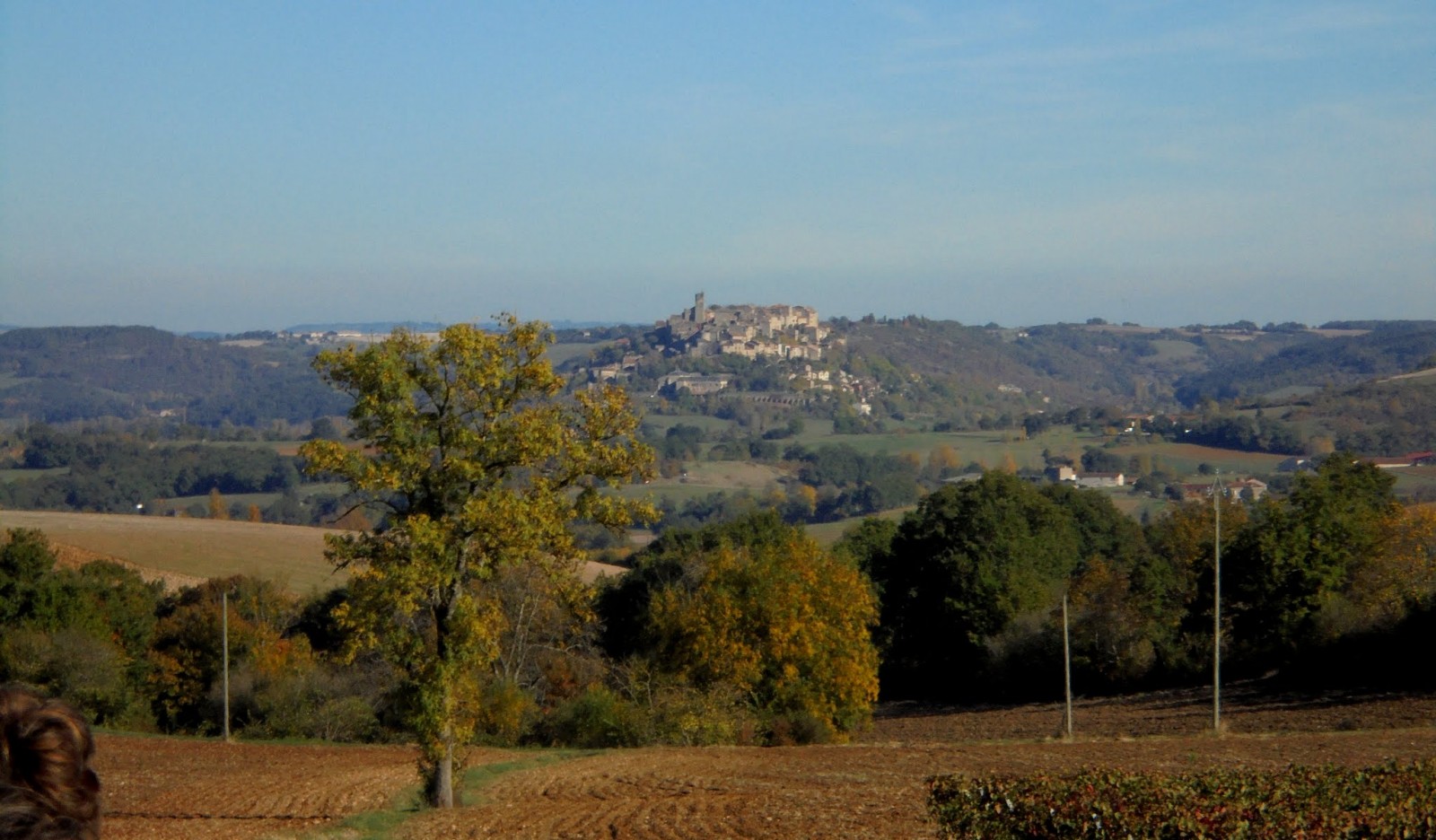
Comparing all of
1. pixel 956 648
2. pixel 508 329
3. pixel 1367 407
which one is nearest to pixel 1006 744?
pixel 508 329

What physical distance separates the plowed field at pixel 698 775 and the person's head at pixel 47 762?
13.8m

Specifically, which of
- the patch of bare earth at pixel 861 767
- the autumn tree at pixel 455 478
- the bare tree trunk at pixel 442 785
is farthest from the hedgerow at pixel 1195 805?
the bare tree trunk at pixel 442 785

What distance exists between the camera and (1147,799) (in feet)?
33.5

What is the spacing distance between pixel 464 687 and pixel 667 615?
1828cm

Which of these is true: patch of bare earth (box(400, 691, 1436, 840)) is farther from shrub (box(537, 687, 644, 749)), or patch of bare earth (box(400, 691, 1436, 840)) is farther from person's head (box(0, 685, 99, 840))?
person's head (box(0, 685, 99, 840))

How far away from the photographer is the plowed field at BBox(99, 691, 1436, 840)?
17.5 metres

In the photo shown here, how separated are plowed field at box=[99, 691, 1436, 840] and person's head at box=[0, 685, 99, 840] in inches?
544

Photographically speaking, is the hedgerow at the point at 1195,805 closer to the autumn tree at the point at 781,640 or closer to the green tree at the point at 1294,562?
the autumn tree at the point at 781,640

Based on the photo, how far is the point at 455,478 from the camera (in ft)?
56.4

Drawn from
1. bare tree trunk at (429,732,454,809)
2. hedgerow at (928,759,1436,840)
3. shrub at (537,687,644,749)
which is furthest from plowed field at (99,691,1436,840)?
hedgerow at (928,759,1436,840)

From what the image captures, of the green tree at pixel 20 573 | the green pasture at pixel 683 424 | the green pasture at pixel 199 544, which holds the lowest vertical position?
the green pasture at pixel 199 544

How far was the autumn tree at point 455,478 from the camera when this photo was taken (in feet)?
54.5

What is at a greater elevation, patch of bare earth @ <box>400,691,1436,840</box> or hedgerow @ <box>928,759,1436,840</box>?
hedgerow @ <box>928,759,1436,840</box>

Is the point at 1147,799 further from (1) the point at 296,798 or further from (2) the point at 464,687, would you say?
(1) the point at 296,798
